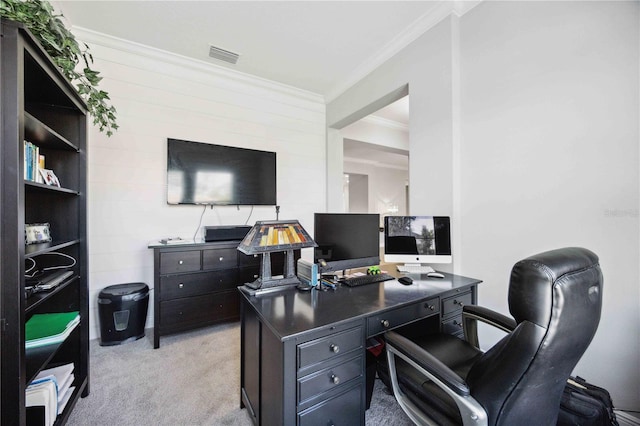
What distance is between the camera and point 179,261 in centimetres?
246

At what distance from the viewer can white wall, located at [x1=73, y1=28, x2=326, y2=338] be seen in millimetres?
2545

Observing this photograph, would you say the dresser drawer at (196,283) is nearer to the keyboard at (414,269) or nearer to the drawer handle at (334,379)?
the keyboard at (414,269)

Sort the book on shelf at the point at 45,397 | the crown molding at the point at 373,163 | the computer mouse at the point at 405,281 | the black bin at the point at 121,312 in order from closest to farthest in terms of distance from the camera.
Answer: the book on shelf at the point at 45,397 < the computer mouse at the point at 405,281 < the black bin at the point at 121,312 < the crown molding at the point at 373,163

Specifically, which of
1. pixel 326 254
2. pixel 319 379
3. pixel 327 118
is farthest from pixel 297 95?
pixel 319 379

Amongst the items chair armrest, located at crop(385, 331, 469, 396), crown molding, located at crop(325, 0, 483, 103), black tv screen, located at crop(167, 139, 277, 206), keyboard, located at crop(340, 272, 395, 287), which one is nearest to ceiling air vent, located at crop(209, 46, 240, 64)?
Answer: black tv screen, located at crop(167, 139, 277, 206)

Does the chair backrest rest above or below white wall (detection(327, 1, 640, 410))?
below

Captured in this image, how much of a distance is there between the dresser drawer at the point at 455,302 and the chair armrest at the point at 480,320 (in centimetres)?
12

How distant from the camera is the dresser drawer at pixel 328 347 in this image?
1.04 metres

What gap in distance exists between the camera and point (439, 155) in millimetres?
2248

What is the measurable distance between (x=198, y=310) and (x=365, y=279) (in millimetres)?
1890

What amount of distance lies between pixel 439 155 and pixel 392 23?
54.5 inches

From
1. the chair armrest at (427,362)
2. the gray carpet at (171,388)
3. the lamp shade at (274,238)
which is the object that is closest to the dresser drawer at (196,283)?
the gray carpet at (171,388)

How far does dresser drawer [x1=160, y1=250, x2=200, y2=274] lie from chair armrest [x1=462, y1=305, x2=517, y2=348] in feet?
7.93

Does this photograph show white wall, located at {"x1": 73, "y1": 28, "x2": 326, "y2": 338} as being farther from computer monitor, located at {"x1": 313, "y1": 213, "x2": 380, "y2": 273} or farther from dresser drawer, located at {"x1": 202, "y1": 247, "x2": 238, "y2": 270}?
computer monitor, located at {"x1": 313, "y1": 213, "x2": 380, "y2": 273}
